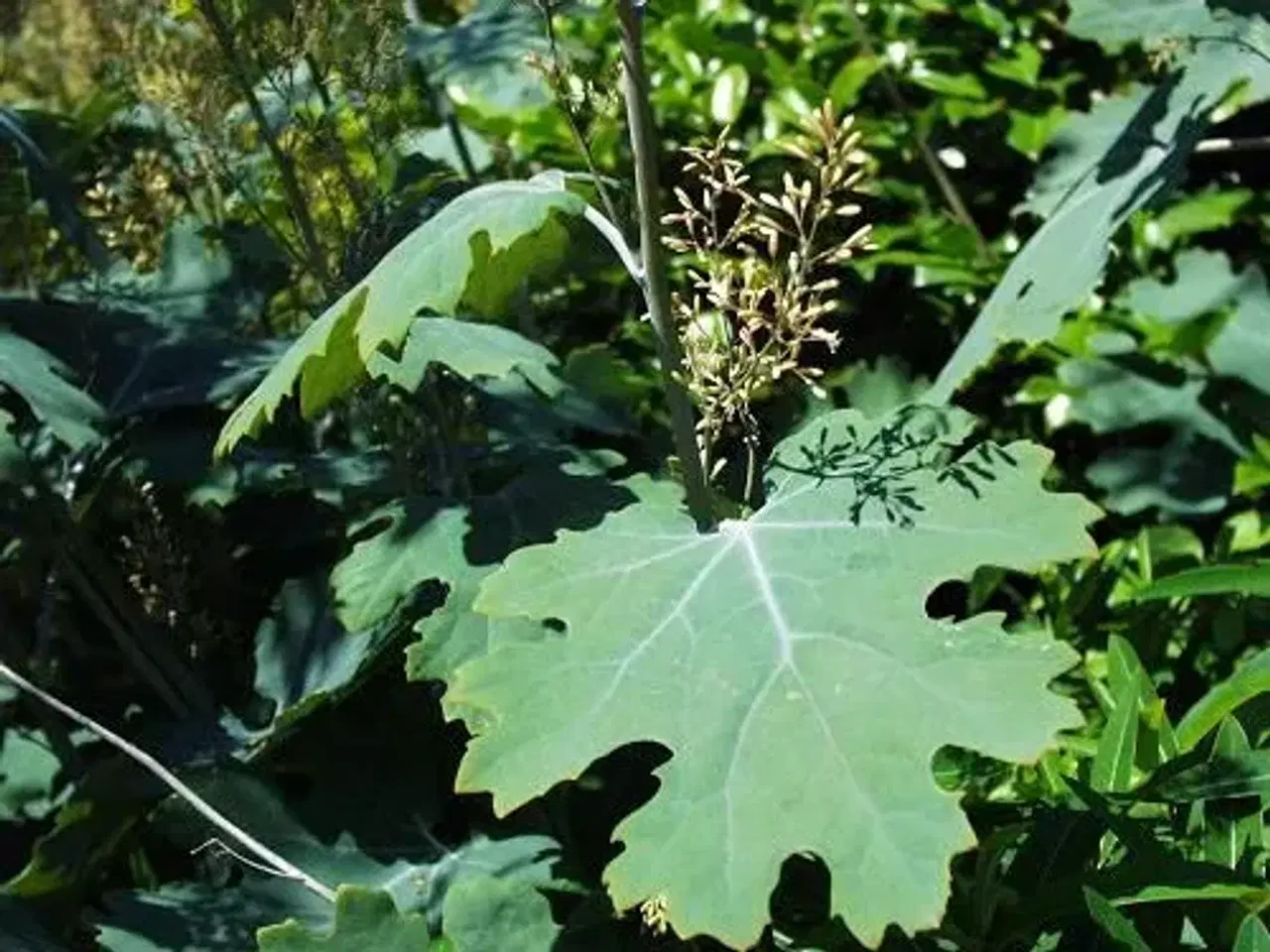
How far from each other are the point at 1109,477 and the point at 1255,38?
762 millimetres

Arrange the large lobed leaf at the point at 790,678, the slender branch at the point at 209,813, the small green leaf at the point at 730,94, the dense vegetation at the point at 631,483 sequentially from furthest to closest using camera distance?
the small green leaf at the point at 730,94 → the slender branch at the point at 209,813 → the dense vegetation at the point at 631,483 → the large lobed leaf at the point at 790,678

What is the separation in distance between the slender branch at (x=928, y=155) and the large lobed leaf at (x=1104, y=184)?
305 mm

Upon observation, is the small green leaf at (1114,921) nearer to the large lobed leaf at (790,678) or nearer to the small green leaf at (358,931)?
the large lobed leaf at (790,678)

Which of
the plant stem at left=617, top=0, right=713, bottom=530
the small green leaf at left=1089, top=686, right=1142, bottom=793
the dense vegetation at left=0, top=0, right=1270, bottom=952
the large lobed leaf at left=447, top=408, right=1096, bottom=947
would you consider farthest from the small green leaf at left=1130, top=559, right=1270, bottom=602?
the plant stem at left=617, top=0, right=713, bottom=530

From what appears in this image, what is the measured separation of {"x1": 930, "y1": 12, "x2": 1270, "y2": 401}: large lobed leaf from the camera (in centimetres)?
321

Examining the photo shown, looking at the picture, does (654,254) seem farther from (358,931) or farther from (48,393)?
(48,393)

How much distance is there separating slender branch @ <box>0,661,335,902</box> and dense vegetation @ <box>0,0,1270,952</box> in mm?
25

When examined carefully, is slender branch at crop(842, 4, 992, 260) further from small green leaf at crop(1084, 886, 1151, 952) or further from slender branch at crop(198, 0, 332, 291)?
small green leaf at crop(1084, 886, 1151, 952)

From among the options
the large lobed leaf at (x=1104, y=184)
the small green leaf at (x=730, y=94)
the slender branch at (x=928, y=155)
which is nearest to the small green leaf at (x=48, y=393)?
the large lobed leaf at (x=1104, y=184)

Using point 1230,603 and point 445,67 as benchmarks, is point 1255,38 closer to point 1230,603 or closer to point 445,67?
point 1230,603

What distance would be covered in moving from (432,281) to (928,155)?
2.05 m

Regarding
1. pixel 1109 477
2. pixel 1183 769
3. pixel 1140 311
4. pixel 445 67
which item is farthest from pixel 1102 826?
pixel 445 67

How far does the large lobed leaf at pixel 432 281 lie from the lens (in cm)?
218

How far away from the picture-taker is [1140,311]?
12.5ft
